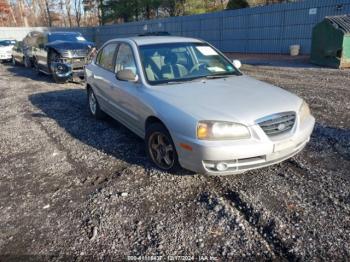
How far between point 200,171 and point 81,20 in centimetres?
5924

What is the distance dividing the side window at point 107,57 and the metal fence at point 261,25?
42.0ft

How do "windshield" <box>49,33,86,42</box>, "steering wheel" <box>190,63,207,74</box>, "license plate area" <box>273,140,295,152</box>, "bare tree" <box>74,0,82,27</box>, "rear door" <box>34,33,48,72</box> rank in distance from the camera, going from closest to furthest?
"license plate area" <box>273,140,295,152</box>, "steering wheel" <box>190,63,207,74</box>, "rear door" <box>34,33,48,72</box>, "windshield" <box>49,33,86,42</box>, "bare tree" <box>74,0,82,27</box>

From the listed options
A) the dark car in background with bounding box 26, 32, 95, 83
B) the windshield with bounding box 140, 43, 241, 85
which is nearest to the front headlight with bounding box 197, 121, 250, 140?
the windshield with bounding box 140, 43, 241, 85

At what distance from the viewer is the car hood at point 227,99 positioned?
3.20 metres

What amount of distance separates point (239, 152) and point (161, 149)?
1109 mm

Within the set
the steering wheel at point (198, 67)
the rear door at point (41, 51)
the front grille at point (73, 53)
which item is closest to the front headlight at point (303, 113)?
the steering wheel at point (198, 67)

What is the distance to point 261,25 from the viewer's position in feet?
58.6

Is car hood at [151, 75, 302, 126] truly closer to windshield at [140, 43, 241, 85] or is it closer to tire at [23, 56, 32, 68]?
windshield at [140, 43, 241, 85]

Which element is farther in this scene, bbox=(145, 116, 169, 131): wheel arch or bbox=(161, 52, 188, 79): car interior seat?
bbox=(161, 52, 188, 79): car interior seat

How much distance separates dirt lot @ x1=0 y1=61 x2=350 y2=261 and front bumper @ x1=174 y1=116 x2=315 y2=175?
331mm

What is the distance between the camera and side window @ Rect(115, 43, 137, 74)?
442 centimetres

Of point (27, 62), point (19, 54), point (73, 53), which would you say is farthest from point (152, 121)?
point (19, 54)

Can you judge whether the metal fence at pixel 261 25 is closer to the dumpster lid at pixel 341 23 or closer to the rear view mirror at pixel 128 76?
the dumpster lid at pixel 341 23

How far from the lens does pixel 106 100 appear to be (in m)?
5.35
